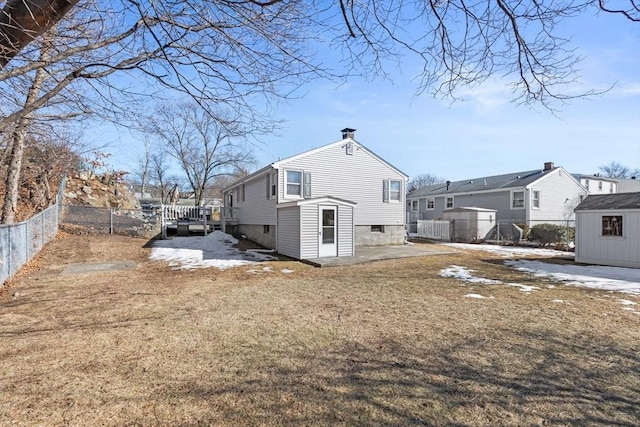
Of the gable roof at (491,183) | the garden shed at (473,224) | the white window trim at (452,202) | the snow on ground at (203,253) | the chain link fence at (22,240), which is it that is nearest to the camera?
the chain link fence at (22,240)

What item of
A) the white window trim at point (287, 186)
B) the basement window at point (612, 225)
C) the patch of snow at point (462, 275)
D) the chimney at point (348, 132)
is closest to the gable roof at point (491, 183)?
the basement window at point (612, 225)

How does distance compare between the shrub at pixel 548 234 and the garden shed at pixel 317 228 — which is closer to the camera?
the garden shed at pixel 317 228

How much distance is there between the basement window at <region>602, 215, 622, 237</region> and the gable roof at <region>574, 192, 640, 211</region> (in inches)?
13.3

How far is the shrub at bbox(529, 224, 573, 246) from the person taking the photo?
17250 mm

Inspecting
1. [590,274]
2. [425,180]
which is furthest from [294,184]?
[425,180]

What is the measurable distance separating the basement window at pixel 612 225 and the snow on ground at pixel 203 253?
11412 mm

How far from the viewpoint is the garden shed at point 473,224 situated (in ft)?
65.7

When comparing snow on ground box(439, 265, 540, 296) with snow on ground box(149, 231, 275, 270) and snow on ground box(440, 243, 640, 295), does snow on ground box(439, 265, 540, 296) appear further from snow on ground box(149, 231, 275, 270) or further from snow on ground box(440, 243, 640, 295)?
snow on ground box(149, 231, 275, 270)

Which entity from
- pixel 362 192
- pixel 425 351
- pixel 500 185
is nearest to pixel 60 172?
pixel 362 192

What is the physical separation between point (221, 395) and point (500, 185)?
25.4 meters

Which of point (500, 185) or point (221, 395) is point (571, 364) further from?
point (500, 185)

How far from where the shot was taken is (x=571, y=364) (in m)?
3.65

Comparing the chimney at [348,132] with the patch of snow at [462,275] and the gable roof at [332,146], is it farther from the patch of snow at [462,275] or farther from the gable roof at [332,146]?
the patch of snow at [462,275]

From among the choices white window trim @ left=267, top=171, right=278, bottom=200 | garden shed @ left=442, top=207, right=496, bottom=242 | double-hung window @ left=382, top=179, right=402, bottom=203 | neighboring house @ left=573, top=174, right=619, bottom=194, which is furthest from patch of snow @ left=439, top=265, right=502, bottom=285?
neighboring house @ left=573, top=174, right=619, bottom=194
